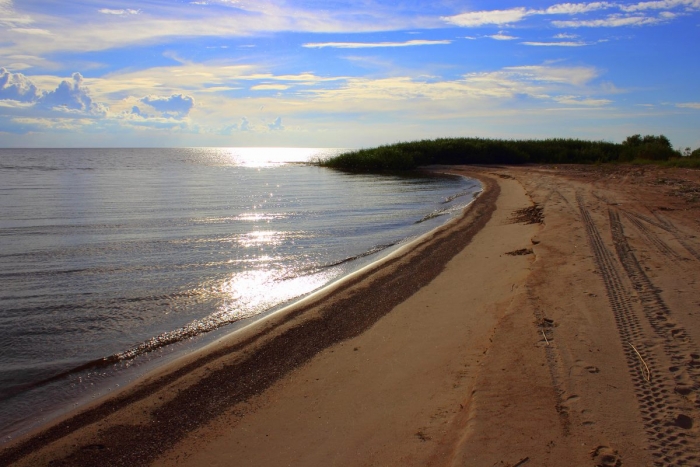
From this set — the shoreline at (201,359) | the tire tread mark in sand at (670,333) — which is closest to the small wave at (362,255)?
the shoreline at (201,359)

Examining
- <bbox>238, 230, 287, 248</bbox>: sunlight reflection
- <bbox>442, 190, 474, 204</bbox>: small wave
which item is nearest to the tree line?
<bbox>442, 190, 474, 204</bbox>: small wave

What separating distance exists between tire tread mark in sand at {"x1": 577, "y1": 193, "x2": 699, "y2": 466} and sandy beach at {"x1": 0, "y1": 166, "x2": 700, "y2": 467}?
0.6 inches

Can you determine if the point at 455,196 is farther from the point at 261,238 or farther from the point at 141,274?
the point at 141,274

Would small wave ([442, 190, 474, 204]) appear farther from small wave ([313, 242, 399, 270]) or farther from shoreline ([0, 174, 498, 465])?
shoreline ([0, 174, 498, 465])

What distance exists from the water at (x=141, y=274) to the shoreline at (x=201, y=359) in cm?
31

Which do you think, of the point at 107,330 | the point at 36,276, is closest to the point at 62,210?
the point at 36,276

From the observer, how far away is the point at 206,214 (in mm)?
18156

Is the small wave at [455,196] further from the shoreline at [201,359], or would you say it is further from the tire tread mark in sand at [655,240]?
the shoreline at [201,359]

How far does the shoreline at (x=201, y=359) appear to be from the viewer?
13.9 feet

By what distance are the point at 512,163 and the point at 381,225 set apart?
38065 millimetres

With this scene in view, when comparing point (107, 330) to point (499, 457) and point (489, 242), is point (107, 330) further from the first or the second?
point (489, 242)

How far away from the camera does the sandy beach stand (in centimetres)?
359

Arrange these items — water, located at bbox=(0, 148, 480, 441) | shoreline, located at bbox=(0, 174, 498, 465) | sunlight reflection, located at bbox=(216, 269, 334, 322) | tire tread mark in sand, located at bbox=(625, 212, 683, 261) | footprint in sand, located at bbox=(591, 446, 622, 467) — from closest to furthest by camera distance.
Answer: footprint in sand, located at bbox=(591, 446, 622, 467)
shoreline, located at bbox=(0, 174, 498, 465)
water, located at bbox=(0, 148, 480, 441)
sunlight reflection, located at bbox=(216, 269, 334, 322)
tire tread mark in sand, located at bbox=(625, 212, 683, 261)

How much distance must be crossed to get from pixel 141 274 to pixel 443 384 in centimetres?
688
